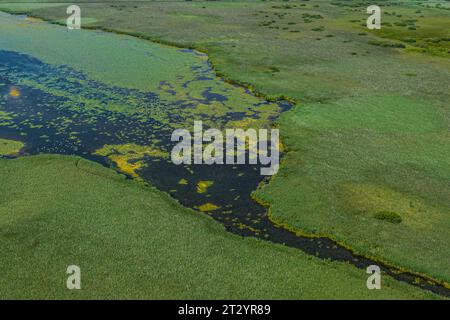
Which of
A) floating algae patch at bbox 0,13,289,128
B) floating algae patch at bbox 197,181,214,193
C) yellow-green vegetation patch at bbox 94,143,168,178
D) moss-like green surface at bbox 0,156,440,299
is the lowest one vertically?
moss-like green surface at bbox 0,156,440,299

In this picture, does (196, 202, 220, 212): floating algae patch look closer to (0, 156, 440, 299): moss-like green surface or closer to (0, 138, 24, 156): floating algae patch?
(0, 156, 440, 299): moss-like green surface

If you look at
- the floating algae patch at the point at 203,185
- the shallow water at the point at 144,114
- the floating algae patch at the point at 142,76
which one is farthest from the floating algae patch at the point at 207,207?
the floating algae patch at the point at 142,76

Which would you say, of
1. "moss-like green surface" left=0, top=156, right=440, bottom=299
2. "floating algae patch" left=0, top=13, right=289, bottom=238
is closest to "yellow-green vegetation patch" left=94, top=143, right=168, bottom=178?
"floating algae patch" left=0, top=13, right=289, bottom=238

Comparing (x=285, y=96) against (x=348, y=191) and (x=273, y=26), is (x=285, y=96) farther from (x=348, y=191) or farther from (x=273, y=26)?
(x=273, y=26)

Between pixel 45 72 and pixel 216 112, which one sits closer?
pixel 216 112

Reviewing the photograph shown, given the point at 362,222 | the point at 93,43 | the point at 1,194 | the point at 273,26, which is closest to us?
the point at 362,222

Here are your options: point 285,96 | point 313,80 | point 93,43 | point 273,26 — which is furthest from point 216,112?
point 273,26
